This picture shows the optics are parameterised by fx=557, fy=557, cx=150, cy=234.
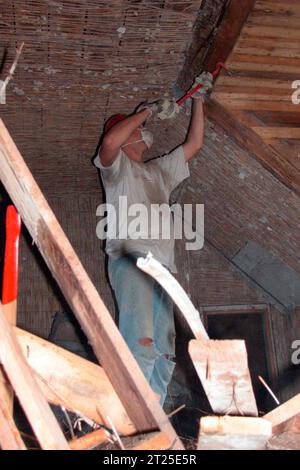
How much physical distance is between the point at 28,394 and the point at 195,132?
2190mm

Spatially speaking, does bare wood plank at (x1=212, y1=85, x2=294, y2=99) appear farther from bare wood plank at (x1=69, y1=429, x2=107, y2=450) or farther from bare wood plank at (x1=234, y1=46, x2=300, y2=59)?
bare wood plank at (x1=69, y1=429, x2=107, y2=450)

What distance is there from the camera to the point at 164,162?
3.11 metres

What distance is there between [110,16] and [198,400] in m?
2.81

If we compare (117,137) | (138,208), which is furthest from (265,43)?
(138,208)

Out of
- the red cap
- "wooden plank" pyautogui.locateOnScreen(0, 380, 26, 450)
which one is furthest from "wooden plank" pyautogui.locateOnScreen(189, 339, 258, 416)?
the red cap

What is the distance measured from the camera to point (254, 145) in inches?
118

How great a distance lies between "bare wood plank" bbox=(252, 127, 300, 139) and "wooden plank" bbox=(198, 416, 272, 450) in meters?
2.02

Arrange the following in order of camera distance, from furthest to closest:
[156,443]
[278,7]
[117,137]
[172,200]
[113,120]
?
[172,200] → [113,120] → [117,137] → [278,7] → [156,443]

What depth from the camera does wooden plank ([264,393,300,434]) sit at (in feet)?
4.02

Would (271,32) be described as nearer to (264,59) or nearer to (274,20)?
(274,20)

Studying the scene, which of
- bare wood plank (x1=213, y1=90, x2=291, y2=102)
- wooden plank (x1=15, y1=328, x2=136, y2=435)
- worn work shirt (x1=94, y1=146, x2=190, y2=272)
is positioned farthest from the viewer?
bare wood plank (x1=213, y1=90, x2=291, y2=102)
